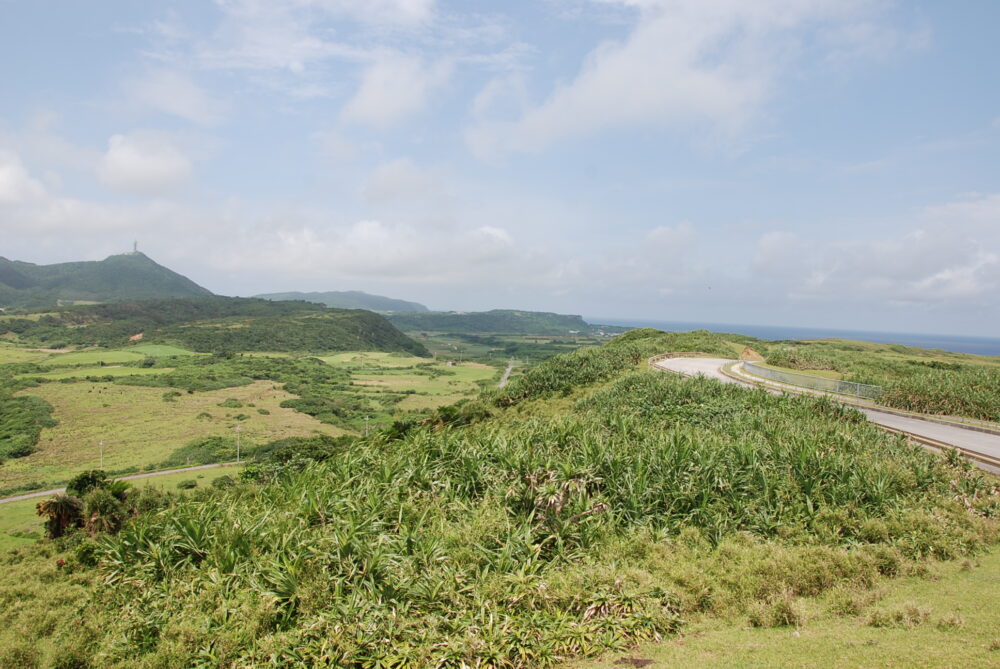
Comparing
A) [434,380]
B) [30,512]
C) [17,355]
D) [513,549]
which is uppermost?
[513,549]

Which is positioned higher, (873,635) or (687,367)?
(687,367)

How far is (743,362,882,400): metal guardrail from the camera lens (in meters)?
18.1

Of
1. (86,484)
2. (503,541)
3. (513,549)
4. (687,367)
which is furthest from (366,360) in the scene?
(513,549)

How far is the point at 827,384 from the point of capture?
19.6 metres

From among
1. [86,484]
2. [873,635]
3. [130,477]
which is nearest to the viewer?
[873,635]

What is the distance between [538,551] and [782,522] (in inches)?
154

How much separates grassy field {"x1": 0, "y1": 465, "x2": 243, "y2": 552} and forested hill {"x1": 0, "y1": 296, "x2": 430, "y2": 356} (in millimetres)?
104626

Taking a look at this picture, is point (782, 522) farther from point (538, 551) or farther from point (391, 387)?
point (391, 387)

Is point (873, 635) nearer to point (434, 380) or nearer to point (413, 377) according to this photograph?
point (434, 380)

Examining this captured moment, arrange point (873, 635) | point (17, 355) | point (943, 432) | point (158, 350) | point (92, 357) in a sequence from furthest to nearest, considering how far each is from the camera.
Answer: point (158, 350), point (92, 357), point (17, 355), point (943, 432), point (873, 635)

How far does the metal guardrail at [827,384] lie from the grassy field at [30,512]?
2992 centimetres

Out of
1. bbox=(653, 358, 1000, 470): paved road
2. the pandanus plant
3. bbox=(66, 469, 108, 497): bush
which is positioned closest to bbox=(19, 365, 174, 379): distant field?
bbox=(66, 469, 108, 497): bush

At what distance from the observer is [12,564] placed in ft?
52.4

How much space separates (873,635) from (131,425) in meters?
86.2
